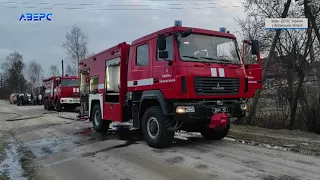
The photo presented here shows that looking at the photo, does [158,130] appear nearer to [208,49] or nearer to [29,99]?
[208,49]

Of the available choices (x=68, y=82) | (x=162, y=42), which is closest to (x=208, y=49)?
(x=162, y=42)

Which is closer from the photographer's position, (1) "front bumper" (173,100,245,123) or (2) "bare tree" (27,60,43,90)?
(1) "front bumper" (173,100,245,123)

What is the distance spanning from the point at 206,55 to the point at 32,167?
4.57 metres

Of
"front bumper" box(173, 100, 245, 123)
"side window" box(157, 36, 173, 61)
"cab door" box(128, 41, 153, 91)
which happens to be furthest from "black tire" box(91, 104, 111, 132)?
"front bumper" box(173, 100, 245, 123)

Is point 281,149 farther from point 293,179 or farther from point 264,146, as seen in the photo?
point 293,179

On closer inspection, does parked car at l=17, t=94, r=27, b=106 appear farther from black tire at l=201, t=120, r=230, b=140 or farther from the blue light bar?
the blue light bar

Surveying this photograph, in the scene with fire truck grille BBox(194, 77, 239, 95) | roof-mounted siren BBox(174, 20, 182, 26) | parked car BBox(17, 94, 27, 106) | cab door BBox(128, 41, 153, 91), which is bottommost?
parked car BBox(17, 94, 27, 106)

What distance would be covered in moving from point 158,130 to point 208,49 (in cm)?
231

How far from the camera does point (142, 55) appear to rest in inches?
344

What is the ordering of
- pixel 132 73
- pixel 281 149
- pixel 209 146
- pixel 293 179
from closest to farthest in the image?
pixel 293 179, pixel 281 149, pixel 209 146, pixel 132 73

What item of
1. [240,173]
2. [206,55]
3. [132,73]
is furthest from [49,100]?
[240,173]

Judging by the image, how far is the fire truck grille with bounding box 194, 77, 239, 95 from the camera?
24.3 feet

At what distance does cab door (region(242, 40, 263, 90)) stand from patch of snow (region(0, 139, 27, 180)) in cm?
591

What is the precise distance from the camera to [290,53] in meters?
15.6
